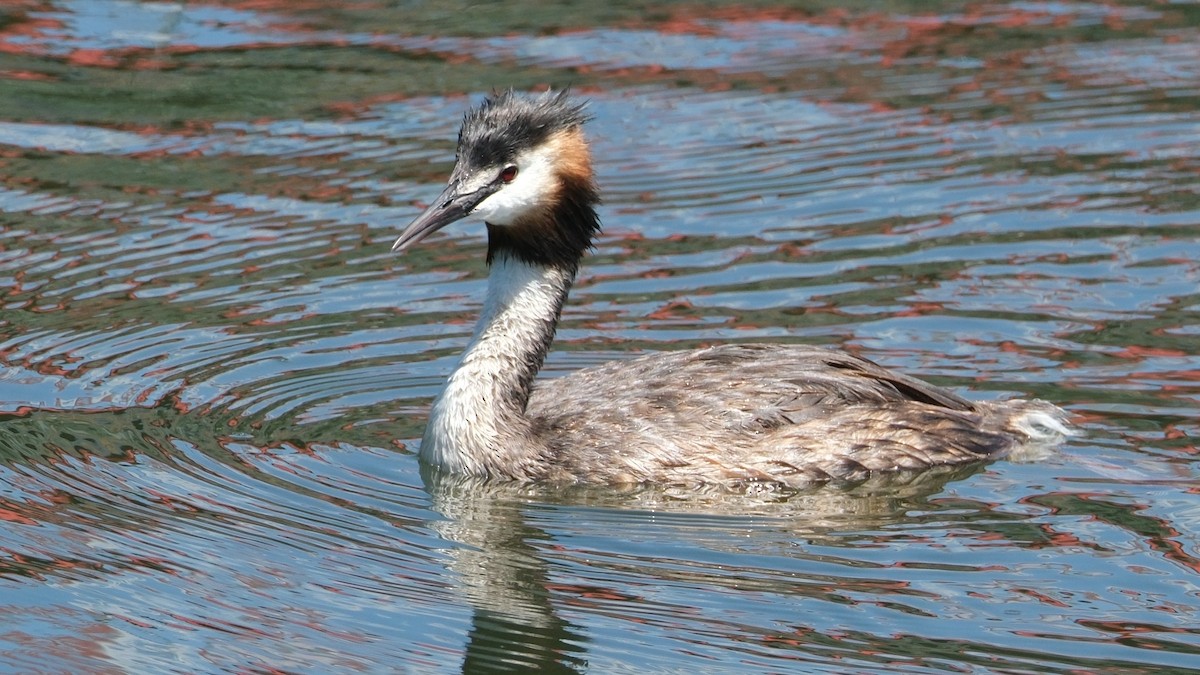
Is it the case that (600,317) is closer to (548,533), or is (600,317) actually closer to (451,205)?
(451,205)

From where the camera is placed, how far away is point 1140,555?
307 inches

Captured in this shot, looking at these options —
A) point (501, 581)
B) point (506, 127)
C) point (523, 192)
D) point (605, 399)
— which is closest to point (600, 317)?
point (605, 399)

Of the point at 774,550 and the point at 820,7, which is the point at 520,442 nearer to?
the point at 774,550

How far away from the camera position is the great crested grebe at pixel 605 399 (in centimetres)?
891

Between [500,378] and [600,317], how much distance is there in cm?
192

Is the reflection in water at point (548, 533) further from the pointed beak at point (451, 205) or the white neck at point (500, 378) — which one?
the pointed beak at point (451, 205)

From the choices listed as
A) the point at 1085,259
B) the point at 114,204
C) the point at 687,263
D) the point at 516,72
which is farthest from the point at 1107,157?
the point at 114,204

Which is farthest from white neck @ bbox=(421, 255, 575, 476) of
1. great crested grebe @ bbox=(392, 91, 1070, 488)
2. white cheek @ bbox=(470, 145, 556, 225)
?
white cheek @ bbox=(470, 145, 556, 225)

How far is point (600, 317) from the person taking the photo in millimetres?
11016

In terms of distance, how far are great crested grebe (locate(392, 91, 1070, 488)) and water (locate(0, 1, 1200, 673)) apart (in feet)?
0.56

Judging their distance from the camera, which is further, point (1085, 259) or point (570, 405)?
point (1085, 259)

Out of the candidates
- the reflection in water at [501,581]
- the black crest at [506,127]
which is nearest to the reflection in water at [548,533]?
the reflection in water at [501,581]

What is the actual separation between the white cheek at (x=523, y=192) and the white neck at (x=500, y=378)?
31 centimetres

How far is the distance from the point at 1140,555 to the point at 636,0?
10.4m
